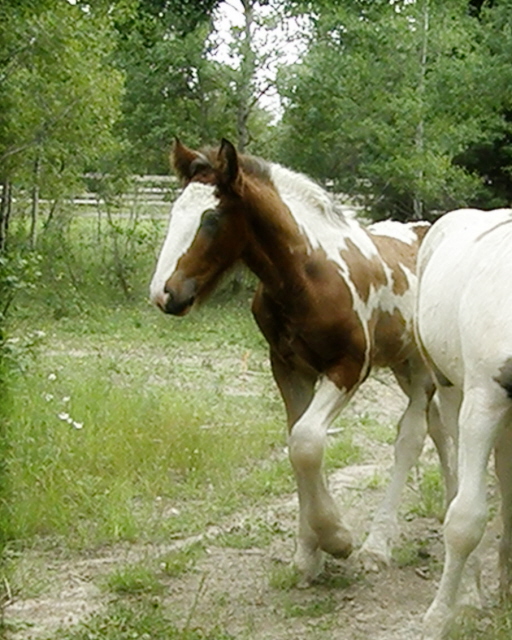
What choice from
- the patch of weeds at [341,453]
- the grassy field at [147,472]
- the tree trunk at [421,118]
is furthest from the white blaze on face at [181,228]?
the tree trunk at [421,118]

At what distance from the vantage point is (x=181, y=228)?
200 inches

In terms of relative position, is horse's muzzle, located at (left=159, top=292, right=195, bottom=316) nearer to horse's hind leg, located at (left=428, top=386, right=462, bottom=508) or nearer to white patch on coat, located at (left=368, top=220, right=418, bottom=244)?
horse's hind leg, located at (left=428, top=386, right=462, bottom=508)

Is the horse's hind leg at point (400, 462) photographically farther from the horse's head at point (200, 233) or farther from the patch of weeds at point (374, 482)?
the horse's head at point (200, 233)

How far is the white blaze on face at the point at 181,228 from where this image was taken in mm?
5027

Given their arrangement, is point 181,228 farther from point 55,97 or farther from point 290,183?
point 55,97

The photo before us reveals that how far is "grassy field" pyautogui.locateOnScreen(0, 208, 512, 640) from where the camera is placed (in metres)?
4.91

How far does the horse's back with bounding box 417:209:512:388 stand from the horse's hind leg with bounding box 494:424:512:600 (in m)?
0.41

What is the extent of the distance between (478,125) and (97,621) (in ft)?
34.9

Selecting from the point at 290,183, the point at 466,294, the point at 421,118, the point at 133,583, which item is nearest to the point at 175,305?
the point at 290,183

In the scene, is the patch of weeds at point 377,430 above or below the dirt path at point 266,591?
below

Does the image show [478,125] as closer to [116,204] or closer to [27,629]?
[116,204]

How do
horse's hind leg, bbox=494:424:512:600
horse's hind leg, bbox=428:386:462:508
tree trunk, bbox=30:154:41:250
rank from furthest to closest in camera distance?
tree trunk, bbox=30:154:41:250 → horse's hind leg, bbox=428:386:462:508 → horse's hind leg, bbox=494:424:512:600

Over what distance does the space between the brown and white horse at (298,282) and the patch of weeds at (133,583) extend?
0.75 metres

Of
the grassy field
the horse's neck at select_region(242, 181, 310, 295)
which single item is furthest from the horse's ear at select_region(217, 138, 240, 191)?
the grassy field
